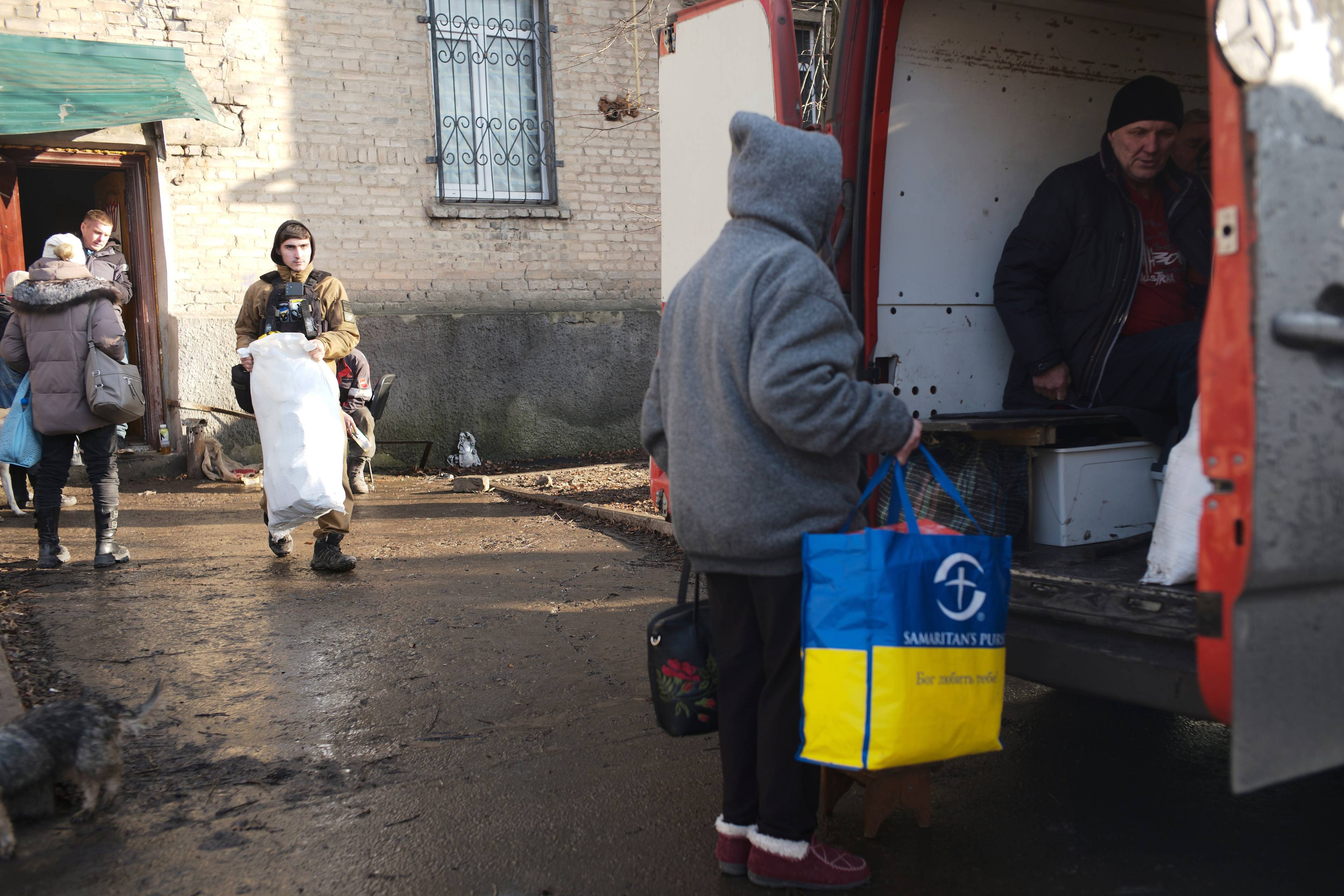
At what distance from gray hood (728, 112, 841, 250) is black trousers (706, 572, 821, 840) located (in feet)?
2.80

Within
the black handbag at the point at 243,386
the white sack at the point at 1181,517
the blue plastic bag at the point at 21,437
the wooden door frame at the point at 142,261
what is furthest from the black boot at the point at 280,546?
the white sack at the point at 1181,517

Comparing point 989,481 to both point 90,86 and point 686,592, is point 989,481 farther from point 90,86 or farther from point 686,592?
point 90,86

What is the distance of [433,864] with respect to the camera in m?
2.85

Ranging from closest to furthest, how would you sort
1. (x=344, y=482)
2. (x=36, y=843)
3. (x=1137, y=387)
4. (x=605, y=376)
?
(x=36, y=843) → (x=1137, y=387) → (x=344, y=482) → (x=605, y=376)

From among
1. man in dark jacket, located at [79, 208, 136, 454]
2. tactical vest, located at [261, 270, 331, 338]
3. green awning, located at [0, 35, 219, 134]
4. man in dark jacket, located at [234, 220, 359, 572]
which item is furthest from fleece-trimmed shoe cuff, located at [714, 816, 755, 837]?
green awning, located at [0, 35, 219, 134]

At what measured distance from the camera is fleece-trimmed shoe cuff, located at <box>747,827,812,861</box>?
262cm

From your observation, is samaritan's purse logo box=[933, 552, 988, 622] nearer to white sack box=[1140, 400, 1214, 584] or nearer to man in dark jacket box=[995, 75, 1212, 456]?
white sack box=[1140, 400, 1214, 584]

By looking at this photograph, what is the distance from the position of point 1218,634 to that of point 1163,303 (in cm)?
241

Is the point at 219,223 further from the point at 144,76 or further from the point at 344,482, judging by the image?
the point at 344,482

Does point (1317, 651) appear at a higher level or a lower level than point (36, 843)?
higher

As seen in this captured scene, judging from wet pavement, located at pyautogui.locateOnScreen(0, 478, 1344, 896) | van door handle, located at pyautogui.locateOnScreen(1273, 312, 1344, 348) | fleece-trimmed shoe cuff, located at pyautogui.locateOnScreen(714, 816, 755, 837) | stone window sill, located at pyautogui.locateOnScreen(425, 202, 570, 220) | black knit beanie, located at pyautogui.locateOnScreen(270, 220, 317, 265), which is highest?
stone window sill, located at pyautogui.locateOnScreen(425, 202, 570, 220)

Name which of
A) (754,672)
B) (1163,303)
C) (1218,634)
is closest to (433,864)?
(754,672)

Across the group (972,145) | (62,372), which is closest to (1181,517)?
(972,145)

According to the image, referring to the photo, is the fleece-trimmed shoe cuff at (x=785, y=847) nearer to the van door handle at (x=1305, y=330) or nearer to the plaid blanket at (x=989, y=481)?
the plaid blanket at (x=989, y=481)
